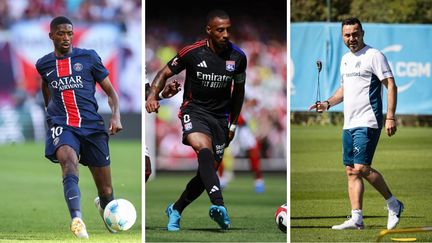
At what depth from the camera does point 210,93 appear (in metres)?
6.27

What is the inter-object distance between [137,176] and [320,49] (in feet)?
11.9

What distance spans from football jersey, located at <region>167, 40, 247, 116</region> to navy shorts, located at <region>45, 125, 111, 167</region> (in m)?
0.64

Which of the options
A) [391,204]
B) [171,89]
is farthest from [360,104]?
[171,89]

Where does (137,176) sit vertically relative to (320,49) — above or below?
below

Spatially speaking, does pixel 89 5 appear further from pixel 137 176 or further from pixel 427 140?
pixel 427 140

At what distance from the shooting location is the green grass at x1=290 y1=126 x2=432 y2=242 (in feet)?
21.5

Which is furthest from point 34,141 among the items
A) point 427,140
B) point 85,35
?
point 427,140

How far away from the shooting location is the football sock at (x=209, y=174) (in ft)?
19.9

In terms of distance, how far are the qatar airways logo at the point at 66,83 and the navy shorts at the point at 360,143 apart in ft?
5.98

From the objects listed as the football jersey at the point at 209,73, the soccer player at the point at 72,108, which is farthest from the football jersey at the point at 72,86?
the football jersey at the point at 209,73

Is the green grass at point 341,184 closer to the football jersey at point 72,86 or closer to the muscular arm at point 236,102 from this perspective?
the muscular arm at point 236,102

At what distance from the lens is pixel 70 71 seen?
6.00 metres

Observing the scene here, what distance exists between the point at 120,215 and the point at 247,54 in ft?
8.56

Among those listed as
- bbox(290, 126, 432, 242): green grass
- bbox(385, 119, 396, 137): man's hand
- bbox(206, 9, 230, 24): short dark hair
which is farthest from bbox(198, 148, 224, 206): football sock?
bbox(385, 119, 396, 137): man's hand
